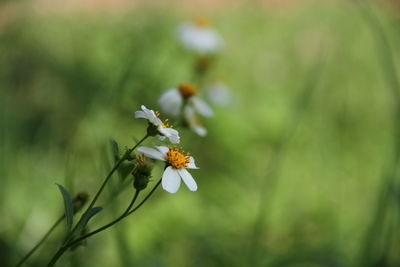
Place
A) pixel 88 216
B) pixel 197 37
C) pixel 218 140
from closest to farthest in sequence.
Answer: pixel 88 216 → pixel 197 37 → pixel 218 140

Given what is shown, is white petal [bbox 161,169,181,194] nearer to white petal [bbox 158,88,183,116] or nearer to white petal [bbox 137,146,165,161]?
white petal [bbox 137,146,165,161]

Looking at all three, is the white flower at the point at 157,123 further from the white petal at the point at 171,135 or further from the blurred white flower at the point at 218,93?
the blurred white flower at the point at 218,93

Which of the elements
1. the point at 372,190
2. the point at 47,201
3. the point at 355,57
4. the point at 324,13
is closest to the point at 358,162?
the point at 372,190

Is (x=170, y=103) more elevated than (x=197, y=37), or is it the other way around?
(x=197, y=37)

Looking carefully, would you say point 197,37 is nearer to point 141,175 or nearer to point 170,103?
point 170,103

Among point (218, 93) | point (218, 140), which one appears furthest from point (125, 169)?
point (218, 140)

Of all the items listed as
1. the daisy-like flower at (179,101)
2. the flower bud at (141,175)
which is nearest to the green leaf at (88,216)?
the flower bud at (141,175)

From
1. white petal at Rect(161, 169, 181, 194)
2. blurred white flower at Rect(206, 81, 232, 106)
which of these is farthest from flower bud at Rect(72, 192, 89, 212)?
blurred white flower at Rect(206, 81, 232, 106)
